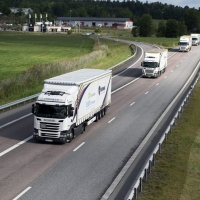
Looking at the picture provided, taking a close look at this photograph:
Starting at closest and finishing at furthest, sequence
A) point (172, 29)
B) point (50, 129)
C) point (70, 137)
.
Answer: point (50, 129) < point (70, 137) < point (172, 29)

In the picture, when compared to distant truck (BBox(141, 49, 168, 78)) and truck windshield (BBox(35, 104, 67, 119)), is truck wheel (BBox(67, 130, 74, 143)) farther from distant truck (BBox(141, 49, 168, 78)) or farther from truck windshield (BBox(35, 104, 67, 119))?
distant truck (BBox(141, 49, 168, 78))

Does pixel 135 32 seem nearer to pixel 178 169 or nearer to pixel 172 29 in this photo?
pixel 172 29

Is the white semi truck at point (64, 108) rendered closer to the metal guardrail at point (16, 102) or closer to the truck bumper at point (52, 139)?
the truck bumper at point (52, 139)

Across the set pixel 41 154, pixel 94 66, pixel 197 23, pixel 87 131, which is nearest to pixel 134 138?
pixel 87 131

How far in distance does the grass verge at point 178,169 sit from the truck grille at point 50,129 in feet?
19.1

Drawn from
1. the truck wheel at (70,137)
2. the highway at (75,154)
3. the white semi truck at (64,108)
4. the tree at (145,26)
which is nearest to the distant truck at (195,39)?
the tree at (145,26)

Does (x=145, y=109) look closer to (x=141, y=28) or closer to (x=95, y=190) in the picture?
(x=95, y=190)

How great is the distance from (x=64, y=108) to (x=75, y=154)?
104 inches

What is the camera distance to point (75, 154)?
76.0 ft

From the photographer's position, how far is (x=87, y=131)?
28.2 m

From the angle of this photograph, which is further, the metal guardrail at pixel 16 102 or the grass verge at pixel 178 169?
the metal guardrail at pixel 16 102

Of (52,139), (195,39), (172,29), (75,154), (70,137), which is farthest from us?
(172,29)

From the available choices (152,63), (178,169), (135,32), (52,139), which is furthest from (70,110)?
(135,32)

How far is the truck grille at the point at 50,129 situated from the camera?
2394 cm
